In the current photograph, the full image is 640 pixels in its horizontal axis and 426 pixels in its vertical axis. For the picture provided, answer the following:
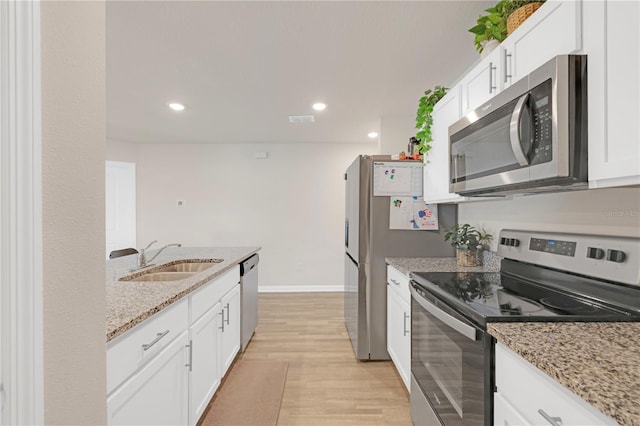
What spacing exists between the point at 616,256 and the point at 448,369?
74cm

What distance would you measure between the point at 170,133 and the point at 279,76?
2725 mm

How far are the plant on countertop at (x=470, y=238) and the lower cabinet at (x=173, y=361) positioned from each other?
65.3 inches

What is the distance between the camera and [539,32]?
1.29 m

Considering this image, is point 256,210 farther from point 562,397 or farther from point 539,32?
point 562,397

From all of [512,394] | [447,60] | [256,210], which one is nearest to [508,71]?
[447,60]

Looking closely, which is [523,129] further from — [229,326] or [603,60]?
[229,326]

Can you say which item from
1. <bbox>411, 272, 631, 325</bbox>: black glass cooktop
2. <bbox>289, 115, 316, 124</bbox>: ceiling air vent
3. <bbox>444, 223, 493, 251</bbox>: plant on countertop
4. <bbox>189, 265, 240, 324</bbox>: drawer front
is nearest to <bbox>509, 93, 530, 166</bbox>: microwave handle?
<bbox>411, 272, 631, 325</bbox>: black glass cooktop

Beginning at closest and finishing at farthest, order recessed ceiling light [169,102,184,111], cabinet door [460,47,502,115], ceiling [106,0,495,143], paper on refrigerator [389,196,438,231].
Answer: cabinet door [460,47,502,115]
ceiling [106,0,495,143]
paper on refrigerator [389,196,438,231]
recessed ceiling light [169,102,184,111]

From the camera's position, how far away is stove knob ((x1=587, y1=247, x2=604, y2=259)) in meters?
1.24

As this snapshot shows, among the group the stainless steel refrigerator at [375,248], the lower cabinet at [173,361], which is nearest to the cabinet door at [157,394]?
the lower cabinet at [173,361]

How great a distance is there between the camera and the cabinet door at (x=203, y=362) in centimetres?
171

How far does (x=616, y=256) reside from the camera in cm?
118

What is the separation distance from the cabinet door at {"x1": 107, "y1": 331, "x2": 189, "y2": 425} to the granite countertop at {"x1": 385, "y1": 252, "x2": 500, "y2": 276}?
52.6 inches

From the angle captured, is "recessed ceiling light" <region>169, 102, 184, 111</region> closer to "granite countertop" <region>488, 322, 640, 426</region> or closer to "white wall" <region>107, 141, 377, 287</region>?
"white wall" <region>107, 141, 377, 287</region>
